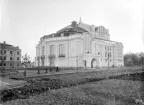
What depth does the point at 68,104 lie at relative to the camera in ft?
13.3

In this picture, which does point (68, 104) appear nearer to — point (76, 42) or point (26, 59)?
point (26, 59)

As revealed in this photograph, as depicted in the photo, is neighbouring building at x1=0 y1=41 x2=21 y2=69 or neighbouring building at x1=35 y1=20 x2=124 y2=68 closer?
neighbouring building at x1=0 y1=41 x2=21 y2=69

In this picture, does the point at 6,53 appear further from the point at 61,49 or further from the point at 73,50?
the point at 61,49

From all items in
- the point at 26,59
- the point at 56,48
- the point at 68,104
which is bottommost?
the point at 68,104

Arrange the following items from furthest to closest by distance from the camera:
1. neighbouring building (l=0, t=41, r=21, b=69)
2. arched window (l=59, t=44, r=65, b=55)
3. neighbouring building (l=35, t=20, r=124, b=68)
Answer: arched window (l=59, t=44, r=65, b=55) < neighbouring building (l=35, t=20, r=124, b=68) < neighbouring building (l=0, t=41, r=21, b=69)

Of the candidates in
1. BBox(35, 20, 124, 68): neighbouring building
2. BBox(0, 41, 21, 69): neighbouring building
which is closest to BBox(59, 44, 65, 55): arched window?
BBox(35, 20, 124, 68): neighbouring building

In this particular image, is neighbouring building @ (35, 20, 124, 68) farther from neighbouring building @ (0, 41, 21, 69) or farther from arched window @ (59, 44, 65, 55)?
neighbouring building @ (0, 41, 21, 69)

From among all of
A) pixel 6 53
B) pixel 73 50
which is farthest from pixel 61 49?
pixel 6 53

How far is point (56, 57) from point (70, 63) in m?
4.74

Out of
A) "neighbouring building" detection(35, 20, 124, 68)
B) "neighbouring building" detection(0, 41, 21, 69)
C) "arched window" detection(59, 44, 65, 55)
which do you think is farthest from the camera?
"arched window" detection(59, 44, 65, 55)

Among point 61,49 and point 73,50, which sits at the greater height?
point 61,49

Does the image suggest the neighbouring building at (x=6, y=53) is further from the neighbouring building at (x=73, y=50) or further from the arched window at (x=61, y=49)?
the arched window at (x=61, y=49)

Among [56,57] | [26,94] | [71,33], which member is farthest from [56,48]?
[26,94]

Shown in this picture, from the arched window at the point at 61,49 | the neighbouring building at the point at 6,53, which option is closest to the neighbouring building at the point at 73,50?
the arched window at the point at 61,49
